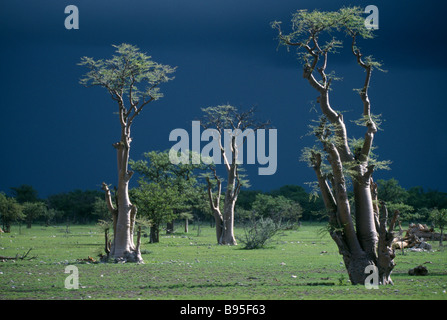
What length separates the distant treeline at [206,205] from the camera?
260 feet

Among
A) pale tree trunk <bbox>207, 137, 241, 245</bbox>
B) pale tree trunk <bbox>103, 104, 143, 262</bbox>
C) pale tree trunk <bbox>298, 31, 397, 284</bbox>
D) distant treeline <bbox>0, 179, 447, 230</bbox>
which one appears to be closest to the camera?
pale tree trunk <bbox>298, 31, 397, 284</bbox>

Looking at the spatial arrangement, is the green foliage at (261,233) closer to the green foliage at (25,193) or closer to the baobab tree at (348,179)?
the baobab tree at (348,179)

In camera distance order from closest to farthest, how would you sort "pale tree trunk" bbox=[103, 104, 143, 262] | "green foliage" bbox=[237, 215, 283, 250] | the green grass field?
1. the green grass field
2. "pale tree trunk" bbox=[103, 104, 143, 262]
3. "green foliage" bbox=[237, 215, 283, 250]

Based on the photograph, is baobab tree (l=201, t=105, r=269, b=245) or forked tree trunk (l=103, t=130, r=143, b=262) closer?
forked tree trunk (l=103, t=130, r=143, b=262)

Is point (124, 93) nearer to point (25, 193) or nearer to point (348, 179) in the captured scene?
point (348, 179)

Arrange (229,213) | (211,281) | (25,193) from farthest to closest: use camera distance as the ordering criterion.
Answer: (25,193)
(229,213)
(211,281)

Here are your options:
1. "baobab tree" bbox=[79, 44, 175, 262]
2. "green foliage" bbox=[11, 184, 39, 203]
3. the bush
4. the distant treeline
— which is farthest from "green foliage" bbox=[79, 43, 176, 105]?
"green foliage" bbox=[11, 184, 39, 203]

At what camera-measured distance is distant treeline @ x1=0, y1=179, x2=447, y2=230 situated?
79.3 m

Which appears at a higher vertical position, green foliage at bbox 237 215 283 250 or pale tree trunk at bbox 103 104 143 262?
pale tree trunk at bbox 103 104 143 262

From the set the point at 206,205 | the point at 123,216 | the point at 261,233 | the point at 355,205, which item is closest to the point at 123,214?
the point at 123,216

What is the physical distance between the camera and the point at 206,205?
7344cm

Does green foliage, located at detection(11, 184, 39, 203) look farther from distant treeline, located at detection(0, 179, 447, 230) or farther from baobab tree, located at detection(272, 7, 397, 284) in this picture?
baobab tree, located at detection(272, 7, 397, 284)

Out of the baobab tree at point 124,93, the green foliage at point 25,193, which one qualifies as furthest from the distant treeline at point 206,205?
the baobab tree at point 124,93
